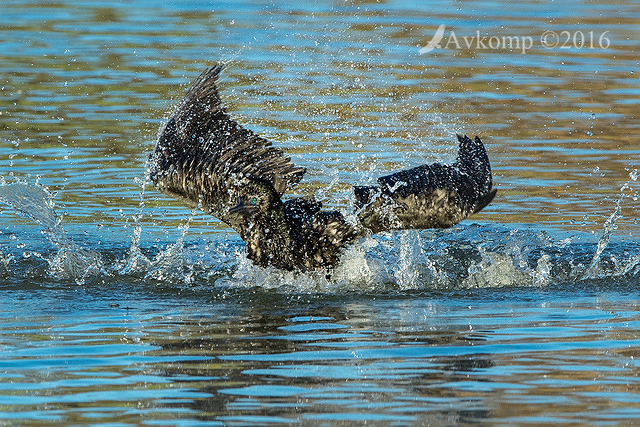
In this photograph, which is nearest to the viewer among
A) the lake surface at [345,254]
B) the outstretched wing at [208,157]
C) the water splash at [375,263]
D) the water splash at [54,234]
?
the lake surface at [345,254]

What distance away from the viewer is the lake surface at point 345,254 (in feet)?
18.4

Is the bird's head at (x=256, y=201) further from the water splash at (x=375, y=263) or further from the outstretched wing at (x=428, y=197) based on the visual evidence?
the outstretched wing at (x=428, y=197)

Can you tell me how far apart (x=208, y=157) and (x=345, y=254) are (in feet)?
3.75

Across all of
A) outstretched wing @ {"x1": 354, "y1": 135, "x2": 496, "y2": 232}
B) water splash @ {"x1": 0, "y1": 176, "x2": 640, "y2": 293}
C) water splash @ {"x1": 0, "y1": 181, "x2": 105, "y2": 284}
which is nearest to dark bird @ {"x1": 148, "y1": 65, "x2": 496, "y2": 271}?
outstretched wing @ {"x1": 354, "y1": 135, "x2": 496, "y2": 232}

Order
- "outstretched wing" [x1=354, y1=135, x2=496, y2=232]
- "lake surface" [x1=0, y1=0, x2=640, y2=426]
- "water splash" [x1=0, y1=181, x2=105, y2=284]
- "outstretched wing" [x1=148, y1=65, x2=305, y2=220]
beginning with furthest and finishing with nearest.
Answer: "water splash" [x1=0, y1=181, x2=105, y2=284], "outstretched wing" [x1=148, y1=65, x2=305, y2=220], "outstretched wing" [x1=354, y1=135, x2=496, y2=232], "lake surface" [x1=0, y1=0, x2=640, y2=426]

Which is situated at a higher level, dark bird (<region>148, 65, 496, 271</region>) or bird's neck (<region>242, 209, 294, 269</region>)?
dark bird (<region>148, 65, 496, 271</region>)

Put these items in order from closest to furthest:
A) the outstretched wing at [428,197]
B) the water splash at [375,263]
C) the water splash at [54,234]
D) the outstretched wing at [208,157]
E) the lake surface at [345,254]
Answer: the lake surface at [345,254] → the outstretched wing at [428,197] → the outstretched wing at [208,157] → the water splash at [375,263] → the water splash at [54,234]

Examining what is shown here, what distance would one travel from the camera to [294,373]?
5.88 meters

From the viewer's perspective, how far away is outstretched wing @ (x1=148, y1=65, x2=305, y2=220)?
7.80 meters

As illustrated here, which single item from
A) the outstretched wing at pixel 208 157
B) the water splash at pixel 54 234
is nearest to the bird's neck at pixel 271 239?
the outstretched wing at pixel 208 157

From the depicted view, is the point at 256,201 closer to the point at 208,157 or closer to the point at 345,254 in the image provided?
the point at 208,157

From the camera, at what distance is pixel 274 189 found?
7.94 metres

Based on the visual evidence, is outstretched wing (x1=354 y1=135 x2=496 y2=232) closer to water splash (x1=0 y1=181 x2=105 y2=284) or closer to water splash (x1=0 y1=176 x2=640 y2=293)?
water splash (x1=0 y1=176 x2=640 y2=293)

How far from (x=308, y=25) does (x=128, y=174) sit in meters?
8.35
